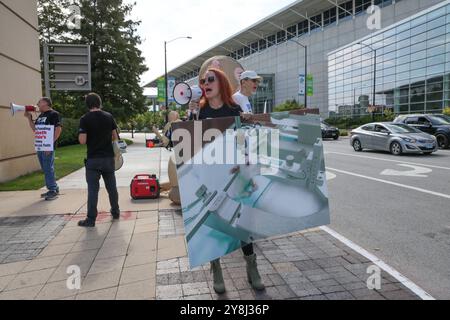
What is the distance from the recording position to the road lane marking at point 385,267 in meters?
3.41

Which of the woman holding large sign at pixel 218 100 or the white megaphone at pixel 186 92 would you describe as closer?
the woman holding large sign at pixel 218 100

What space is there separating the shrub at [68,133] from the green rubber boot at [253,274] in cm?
2416

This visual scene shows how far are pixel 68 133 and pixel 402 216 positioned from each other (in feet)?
80.6

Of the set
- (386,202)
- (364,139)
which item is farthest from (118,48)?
(386,202)

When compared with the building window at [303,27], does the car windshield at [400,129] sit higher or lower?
lower

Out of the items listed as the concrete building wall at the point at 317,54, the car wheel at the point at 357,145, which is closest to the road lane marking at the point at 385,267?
the car wheel at the point at 357,145

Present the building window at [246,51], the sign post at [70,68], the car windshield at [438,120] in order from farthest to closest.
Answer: the building window at [246,51] → the car windshield at [438,120] → the sign post at [70,68]

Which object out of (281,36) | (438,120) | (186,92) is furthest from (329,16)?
(186,92)

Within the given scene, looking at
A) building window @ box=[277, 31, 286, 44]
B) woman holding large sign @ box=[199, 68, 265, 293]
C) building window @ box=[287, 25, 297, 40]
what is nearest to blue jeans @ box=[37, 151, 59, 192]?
woman holding large sign @ box=[199, 68, 265, 293]

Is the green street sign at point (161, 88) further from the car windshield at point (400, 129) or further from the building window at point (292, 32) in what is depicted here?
the building window at point (292, 32)

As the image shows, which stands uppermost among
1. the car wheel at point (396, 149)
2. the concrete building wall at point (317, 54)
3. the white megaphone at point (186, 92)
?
the concrete building wall at point (317, 54)

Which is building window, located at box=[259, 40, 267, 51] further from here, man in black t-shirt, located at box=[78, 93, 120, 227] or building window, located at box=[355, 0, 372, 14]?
man in black t-shirt, located at box=[78, 93, 120, 227]

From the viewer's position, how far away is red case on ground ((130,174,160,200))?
746cm
